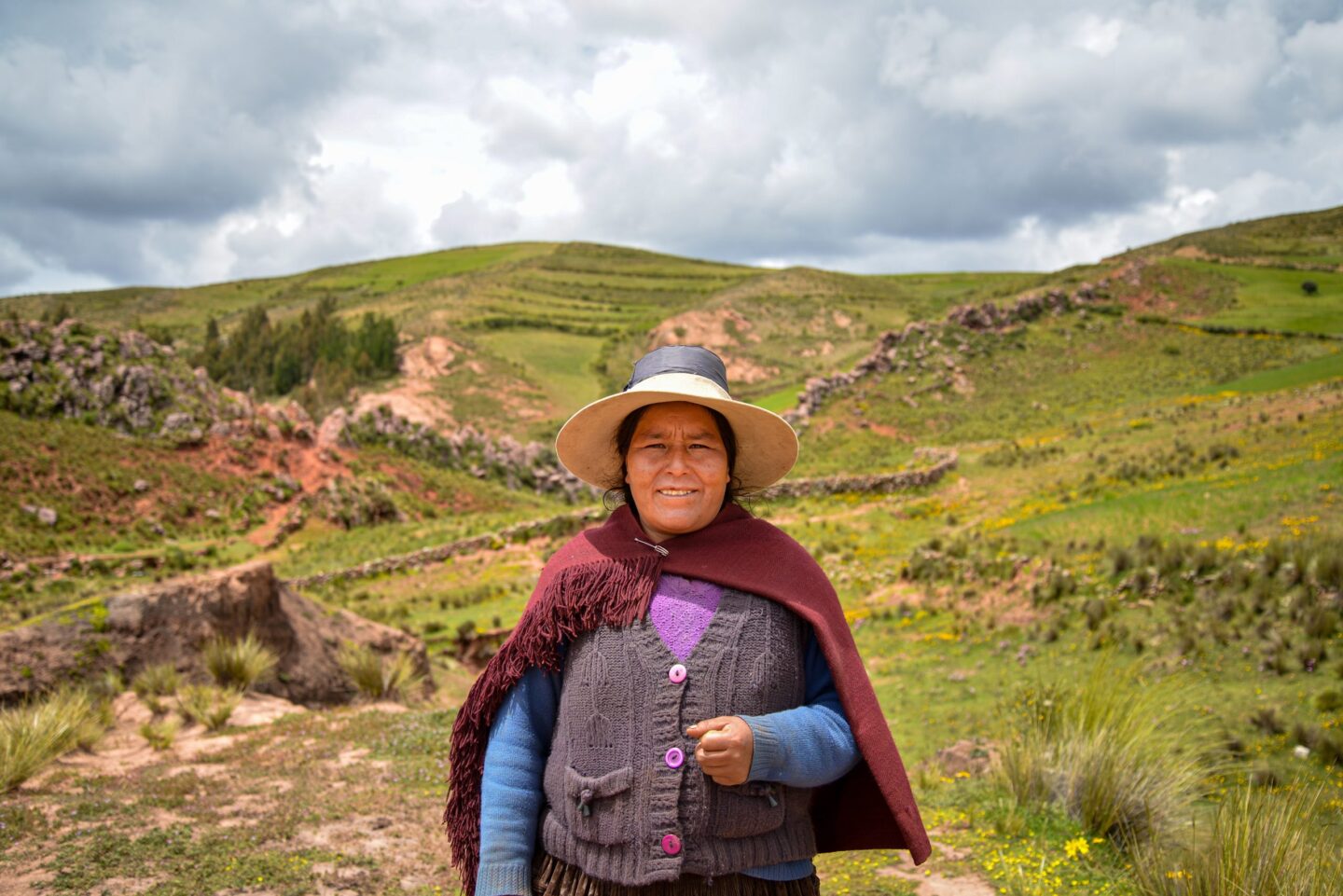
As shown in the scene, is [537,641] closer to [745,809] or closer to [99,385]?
[745,809]

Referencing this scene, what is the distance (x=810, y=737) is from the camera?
2178mm

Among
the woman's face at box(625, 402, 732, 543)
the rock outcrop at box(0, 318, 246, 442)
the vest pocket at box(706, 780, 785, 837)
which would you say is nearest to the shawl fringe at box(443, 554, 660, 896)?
the woman's face at box(625, 402, 732, 543)

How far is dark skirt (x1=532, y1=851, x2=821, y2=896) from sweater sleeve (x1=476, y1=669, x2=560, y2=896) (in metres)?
0.04

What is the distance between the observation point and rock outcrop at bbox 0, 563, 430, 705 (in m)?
8.20

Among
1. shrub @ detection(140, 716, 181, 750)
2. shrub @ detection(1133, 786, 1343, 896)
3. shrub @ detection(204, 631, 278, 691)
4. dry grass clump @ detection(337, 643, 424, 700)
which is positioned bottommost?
dry grass clump @ detection(337, 643, 424, 700)

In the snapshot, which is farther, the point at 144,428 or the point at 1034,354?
the point at 1034,354

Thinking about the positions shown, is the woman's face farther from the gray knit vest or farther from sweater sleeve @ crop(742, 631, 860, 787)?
sweater sleeve @ crop(742, 631, 860, 787)

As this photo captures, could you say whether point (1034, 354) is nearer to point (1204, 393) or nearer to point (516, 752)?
point (1204, 393)

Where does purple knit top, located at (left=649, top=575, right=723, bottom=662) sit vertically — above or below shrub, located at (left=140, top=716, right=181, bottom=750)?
above

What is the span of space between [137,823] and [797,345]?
6599cm

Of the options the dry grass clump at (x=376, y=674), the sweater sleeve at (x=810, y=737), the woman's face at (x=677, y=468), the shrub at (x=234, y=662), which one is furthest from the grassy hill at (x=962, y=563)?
the woman's face at (x=677, y=468)

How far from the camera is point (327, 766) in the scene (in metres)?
6.88

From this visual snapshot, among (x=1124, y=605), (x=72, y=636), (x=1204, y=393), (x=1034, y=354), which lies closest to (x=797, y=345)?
(x=1034, y=354)

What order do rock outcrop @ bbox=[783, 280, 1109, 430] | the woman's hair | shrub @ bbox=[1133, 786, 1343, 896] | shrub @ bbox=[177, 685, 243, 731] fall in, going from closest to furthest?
the woman's hair → shrub @ bbox=[1133, 786, 1343, 896] → shrub @ bbox=[177, 685, 243, 731] → rock outcrop @ bbox=[783, 280, 1109, 430]
